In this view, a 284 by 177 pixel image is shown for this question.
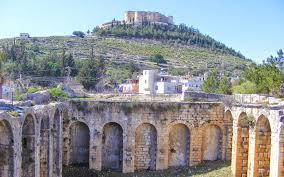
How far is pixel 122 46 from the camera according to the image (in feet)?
323

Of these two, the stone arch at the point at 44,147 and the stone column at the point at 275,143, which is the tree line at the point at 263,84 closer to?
the stone column at the point at 275,143

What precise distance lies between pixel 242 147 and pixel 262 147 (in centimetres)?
283

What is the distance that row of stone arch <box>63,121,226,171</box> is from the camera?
29.4 meters

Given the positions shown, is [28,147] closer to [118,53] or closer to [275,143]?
[275,143]

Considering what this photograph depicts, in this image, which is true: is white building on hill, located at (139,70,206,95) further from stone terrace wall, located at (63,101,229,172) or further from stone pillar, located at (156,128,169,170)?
stone pillar, located at (156,128,169,170)

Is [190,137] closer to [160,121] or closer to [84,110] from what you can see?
[160,121]

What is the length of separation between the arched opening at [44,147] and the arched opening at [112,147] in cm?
754

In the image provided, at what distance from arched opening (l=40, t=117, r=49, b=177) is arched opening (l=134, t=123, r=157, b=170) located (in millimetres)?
8496

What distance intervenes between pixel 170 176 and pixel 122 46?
73227 mm

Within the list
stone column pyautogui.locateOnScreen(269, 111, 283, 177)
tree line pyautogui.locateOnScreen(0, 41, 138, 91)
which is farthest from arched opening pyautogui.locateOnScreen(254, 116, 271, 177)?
tree line pyautogui.locateOnScreen(0, 41, 138, 91)

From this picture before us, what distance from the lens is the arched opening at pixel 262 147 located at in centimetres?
2142

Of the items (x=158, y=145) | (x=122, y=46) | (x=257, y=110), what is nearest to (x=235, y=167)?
(x=257, y=110)

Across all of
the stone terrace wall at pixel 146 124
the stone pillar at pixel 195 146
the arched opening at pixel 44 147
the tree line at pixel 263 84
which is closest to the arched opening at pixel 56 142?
the arched opening at pixel 44 147

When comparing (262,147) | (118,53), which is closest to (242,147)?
(262,147)
